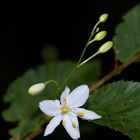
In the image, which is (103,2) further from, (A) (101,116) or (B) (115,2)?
(A) (101,116)

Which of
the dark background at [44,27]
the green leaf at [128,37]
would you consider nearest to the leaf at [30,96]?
the green leaf at [128,37]

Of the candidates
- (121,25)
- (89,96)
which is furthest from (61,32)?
(89,96)

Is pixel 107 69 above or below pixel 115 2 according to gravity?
below

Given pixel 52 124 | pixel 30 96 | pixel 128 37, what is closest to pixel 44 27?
pixel 30 96

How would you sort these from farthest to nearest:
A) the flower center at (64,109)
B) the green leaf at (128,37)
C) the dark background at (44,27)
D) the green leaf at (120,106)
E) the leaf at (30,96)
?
1. the dark background at (44,27)
2. the leaf at (30,96)
3. the green leaf at (128,37)
4. the flower center at (64,109)
5. the green leaf at (120,106)

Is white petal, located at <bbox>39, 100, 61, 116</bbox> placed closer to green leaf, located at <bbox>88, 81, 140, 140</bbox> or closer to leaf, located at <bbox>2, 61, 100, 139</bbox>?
green leaf, located at <bbox>88, 81, 140, 140</bbox>

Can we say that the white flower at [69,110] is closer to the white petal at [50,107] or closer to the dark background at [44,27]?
the white petal at [50,107]
